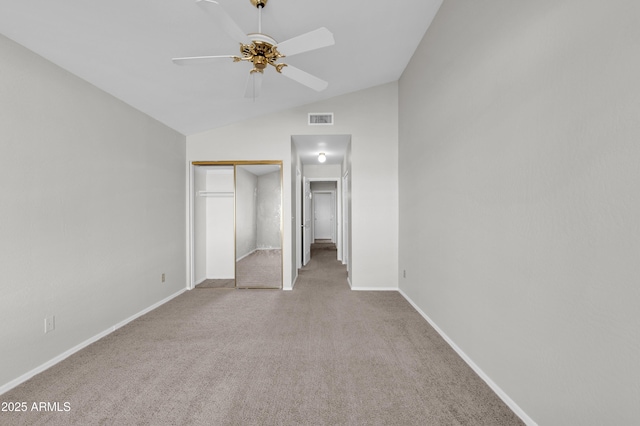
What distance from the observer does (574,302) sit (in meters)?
1.24

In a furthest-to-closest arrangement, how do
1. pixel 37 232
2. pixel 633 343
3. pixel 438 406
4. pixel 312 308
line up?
pixel 312 308, pixel 37 232, pixel 438 406, pixel 633 343

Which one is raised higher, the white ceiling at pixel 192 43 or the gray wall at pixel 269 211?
the white ceiling at pixel 192 43

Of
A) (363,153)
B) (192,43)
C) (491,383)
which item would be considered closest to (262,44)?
(192,43)

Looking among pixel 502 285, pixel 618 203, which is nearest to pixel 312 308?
pixel 502 285

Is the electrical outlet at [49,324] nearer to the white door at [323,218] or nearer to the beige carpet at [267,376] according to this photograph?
the beige carpet at [267,376]

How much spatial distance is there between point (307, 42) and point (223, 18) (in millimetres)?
525

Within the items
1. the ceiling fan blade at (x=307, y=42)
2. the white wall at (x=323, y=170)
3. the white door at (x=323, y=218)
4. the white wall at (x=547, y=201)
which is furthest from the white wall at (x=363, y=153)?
the white door at (x=323, y=218)

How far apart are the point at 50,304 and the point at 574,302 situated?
11.4 feet

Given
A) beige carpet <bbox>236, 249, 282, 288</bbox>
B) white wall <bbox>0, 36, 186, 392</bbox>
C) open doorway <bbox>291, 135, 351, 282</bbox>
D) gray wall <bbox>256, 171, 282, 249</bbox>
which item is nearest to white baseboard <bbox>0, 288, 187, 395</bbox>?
white wall <bbox>0, 36, 186, 392</bbox>

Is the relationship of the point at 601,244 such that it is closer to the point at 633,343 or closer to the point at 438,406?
the point at 633,343

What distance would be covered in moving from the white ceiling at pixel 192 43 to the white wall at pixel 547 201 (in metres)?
0.85

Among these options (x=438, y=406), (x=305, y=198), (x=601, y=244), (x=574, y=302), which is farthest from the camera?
(x=305, y=198)

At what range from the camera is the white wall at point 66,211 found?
188 cm

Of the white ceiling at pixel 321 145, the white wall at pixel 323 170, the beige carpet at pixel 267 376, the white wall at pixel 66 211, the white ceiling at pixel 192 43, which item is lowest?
the beige carpet at pixel 267 376
